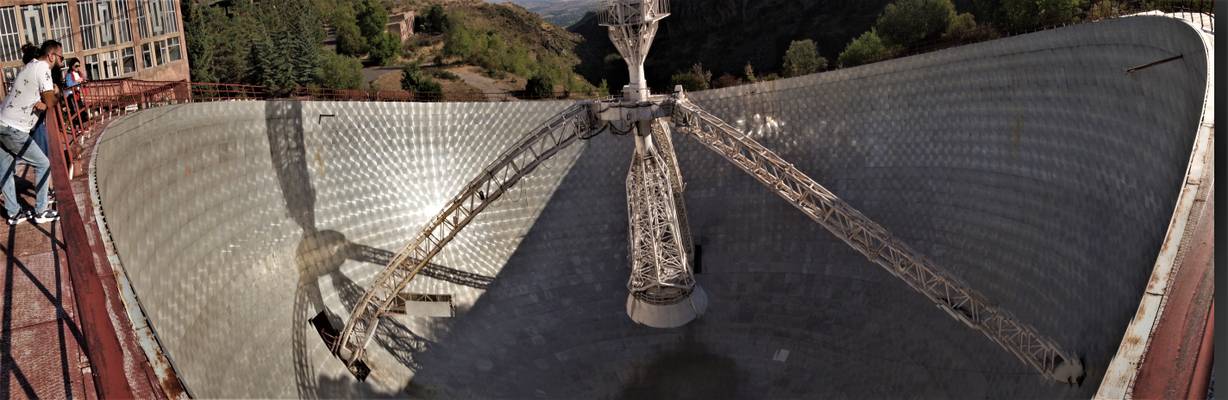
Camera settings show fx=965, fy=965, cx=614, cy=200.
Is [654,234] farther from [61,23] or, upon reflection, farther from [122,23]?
[122,23]

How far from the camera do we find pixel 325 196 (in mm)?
21469

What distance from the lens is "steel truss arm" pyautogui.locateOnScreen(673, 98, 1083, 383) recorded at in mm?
15391

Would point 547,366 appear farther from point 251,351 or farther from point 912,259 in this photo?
point 912,259

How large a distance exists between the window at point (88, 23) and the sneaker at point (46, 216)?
17005 millimetres

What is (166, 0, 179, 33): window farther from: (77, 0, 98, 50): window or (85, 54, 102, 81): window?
(77, 0, 98, 50): window

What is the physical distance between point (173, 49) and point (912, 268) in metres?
26.0

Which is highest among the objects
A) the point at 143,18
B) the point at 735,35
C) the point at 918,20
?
the point at 143,18

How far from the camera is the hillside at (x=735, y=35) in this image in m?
74.6

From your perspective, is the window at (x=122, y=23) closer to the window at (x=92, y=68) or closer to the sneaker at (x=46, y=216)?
Result: the window at (x=92, y=68)

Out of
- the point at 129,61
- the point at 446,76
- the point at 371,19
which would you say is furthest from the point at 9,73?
the point at 371,19

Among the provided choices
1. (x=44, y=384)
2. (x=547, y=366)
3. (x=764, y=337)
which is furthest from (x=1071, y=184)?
(x=44, y=384)

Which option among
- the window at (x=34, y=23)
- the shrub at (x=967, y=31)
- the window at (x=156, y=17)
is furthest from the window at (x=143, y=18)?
the shrub at (x=967, y=31)

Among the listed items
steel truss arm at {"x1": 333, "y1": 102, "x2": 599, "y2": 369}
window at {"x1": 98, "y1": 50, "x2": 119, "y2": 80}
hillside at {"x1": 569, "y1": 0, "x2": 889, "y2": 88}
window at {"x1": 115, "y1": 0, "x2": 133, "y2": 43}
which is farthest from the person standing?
hillside at {"x1": 569, "y1": 0, "x2": 889, "y2": 88}

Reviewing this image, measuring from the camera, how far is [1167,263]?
40.0ft
